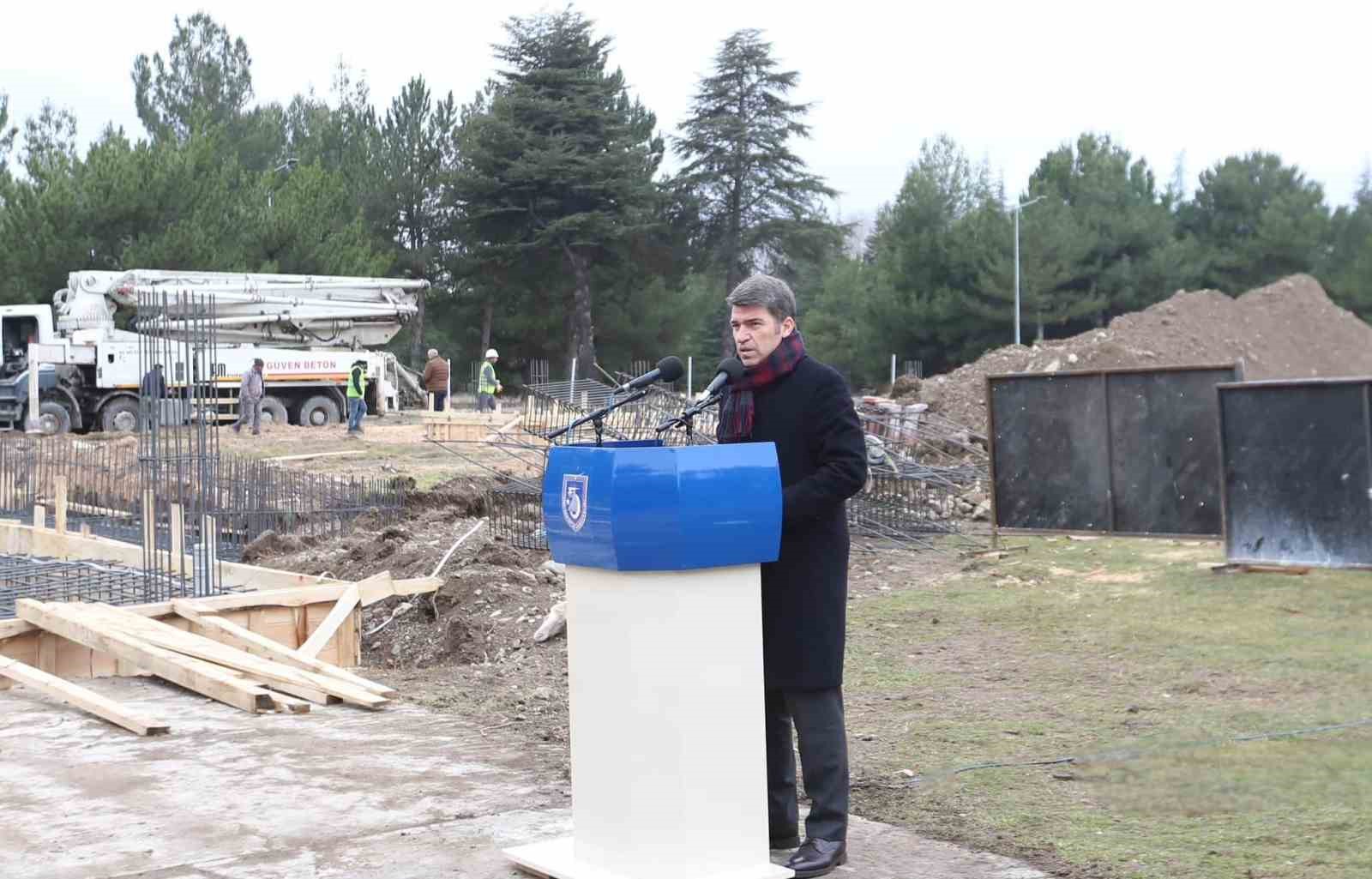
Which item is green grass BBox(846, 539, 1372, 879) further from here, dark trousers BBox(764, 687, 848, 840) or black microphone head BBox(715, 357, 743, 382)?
black microphone head BBox(715, 357, 743, 382)

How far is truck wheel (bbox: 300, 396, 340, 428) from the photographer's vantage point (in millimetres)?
32875

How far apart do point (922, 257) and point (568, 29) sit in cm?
1574

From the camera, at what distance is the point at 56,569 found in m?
11.0

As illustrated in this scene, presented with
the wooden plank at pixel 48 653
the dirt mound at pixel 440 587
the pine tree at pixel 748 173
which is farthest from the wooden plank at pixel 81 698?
the pine tree at pixel 748 173

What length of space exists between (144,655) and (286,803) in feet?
8.59

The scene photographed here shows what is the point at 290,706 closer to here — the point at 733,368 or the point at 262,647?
the point at 262,647

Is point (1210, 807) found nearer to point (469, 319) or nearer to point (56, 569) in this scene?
point (56, 569)

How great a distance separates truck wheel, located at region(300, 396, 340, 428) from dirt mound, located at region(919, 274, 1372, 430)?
12831 mm

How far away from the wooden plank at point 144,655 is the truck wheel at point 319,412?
2475 centimetres

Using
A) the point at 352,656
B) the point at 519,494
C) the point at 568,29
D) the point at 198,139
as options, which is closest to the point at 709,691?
the point at 352,656

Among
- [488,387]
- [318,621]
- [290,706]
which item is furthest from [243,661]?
[488,387]

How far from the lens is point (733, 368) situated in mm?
4578

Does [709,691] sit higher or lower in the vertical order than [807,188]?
lower

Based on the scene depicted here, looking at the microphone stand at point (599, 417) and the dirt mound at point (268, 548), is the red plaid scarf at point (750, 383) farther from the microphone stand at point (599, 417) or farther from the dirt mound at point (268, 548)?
the dirt mound at point (268, 548)
